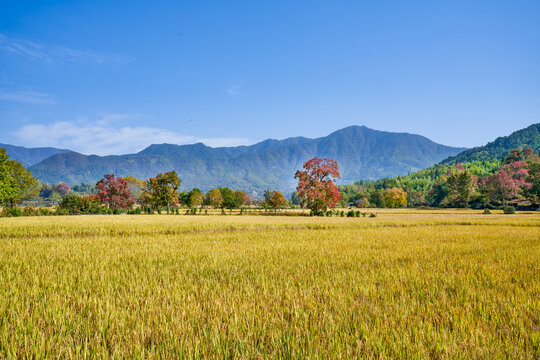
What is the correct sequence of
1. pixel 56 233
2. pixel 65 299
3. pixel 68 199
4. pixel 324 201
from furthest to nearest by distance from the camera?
pixel 68 199 < pixel 324 201 < pixel 56 233 < pixel 65 299

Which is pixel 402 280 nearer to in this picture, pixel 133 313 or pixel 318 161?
pixel 133 313

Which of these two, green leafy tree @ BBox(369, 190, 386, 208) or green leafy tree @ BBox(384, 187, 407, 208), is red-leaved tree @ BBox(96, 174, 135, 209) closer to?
green leafy tree @ BBox(369, 190, 386, 208)

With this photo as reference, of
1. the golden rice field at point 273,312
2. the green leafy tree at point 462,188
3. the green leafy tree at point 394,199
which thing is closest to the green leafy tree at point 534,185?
the green leafy tree at point 462,188

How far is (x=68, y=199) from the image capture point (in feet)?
187

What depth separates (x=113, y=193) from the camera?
71000 mm

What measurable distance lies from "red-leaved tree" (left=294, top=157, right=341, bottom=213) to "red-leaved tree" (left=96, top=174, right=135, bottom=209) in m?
46.2

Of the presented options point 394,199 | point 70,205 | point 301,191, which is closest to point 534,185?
point 394,199

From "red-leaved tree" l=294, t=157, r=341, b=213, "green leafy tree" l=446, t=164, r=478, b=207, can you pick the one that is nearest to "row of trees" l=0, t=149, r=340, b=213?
"red-leaved tree" l=294, t=157, r=341, b=213

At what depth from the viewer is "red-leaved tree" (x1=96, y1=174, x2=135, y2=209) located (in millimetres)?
69438

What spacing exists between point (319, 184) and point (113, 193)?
5150 cm

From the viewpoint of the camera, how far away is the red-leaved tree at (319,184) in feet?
169

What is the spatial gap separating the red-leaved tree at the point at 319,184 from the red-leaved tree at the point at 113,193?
151 ft

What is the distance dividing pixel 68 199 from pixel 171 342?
2631 inches

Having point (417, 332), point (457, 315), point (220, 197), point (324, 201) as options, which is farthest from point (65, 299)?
point (220, 197)
